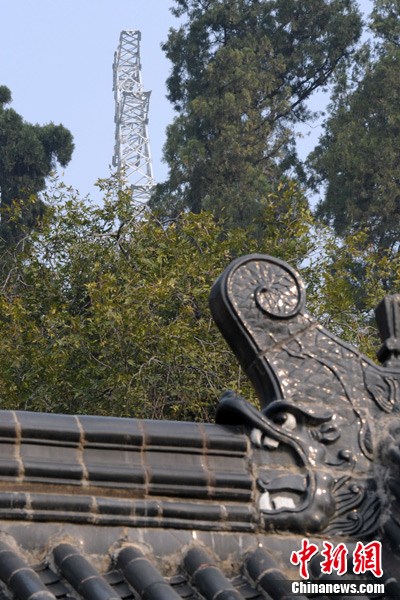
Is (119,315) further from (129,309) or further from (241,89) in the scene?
(241,89)

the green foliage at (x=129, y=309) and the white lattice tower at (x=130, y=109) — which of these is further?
the white lattice tower at (x=130, y=109)

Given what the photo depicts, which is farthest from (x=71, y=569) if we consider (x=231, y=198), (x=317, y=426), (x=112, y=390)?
(x=231, y=198)

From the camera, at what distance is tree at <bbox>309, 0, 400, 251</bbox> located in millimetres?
24688

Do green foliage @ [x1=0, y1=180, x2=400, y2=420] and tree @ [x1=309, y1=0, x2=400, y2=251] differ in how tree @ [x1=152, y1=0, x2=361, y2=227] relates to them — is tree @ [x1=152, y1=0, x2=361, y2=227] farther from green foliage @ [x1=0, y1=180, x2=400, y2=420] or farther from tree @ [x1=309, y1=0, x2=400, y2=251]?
green foliage @ [x1=0, y1=180, x2=400, y2=420]

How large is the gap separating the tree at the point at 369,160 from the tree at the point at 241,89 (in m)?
1.58

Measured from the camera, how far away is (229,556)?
4.45 metres

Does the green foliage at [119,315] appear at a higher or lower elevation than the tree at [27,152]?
lower

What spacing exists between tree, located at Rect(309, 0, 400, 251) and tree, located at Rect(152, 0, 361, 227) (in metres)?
1.58

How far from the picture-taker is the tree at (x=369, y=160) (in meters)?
24.7

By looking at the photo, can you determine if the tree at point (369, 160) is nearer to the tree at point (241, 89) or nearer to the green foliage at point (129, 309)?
the tree at point (241, 89)

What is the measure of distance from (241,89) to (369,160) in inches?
137

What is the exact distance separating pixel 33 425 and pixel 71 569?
0.55 metres

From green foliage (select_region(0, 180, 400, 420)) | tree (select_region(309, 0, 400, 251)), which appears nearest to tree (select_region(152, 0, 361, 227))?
tree (select_region(309, 0, 400, 251))

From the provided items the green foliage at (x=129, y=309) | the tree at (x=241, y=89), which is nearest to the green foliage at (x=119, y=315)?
the green foliage at (x=129, y=309)
